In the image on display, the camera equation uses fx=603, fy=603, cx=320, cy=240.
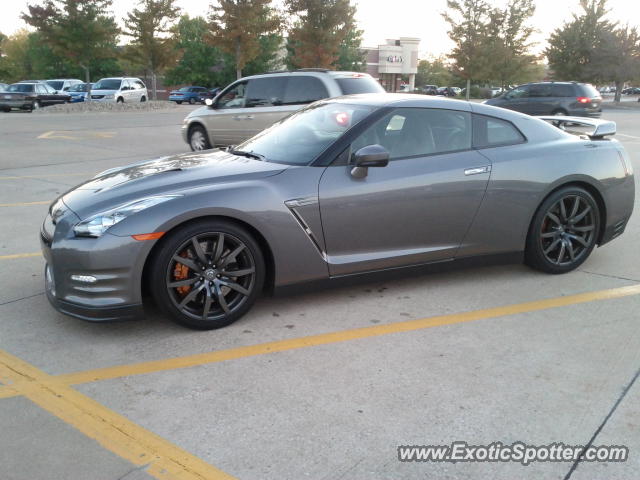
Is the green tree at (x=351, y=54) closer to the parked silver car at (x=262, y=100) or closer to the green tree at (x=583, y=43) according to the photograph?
the green tree at (x=583, y=43)

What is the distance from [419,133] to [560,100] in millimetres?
18915

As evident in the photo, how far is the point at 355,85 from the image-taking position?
10.6 m

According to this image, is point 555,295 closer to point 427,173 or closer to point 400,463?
point 427,173

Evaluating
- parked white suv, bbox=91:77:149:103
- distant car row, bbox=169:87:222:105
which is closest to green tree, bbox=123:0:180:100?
parked white suv, bbox=91:77:149:103

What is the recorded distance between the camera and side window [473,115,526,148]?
15.6 feet

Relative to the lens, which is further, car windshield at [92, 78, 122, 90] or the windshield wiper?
car windshield at [92, 78, 122, 90]

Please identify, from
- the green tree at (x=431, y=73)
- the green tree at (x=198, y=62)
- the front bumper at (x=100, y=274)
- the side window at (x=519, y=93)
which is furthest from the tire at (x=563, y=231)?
the green tree at (x=431, y=73)

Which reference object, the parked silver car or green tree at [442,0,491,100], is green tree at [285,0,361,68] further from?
the parked silver car

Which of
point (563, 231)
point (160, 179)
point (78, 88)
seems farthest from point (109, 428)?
point (78, 88)

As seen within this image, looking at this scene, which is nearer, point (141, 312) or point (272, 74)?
point (141, 312)

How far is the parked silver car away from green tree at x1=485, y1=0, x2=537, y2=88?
3309 centimetres

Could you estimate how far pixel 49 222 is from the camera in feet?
13.5

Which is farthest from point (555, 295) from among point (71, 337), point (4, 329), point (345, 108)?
point (4, 329)

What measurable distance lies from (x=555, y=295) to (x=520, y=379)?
1516 mm
